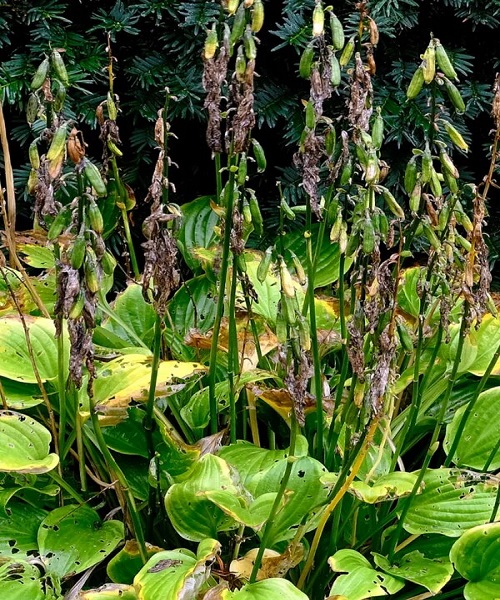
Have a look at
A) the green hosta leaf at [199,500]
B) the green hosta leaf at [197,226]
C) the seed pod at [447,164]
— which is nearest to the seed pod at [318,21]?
the seed pod at [447,164]

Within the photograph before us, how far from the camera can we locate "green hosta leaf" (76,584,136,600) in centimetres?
127

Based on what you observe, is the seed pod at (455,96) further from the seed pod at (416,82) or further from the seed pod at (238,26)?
the seed pod at (238,26)

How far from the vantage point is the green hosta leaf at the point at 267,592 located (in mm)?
1223

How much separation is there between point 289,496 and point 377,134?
656mm

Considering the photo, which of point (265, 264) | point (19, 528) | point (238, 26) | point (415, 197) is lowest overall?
point (19, 528)

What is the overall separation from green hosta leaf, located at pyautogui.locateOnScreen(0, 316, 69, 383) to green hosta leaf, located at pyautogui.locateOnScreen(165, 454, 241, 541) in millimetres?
450

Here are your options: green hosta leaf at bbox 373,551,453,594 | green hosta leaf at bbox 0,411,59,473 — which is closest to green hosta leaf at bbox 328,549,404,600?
green hosta leaf at bbox 373,551,453,594

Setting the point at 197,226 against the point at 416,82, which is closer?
the point at 416,82

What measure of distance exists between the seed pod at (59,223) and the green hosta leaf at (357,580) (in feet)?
2.42

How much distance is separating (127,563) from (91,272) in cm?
69

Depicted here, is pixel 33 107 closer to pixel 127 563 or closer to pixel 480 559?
pixel 127 563

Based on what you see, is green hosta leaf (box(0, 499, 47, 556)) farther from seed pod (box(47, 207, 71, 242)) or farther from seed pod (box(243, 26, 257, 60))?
seed pod (box(243, 26, 257, 60))

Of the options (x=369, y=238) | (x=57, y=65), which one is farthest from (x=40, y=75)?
(x=369, y=238)

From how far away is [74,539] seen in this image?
1484 millimetres
